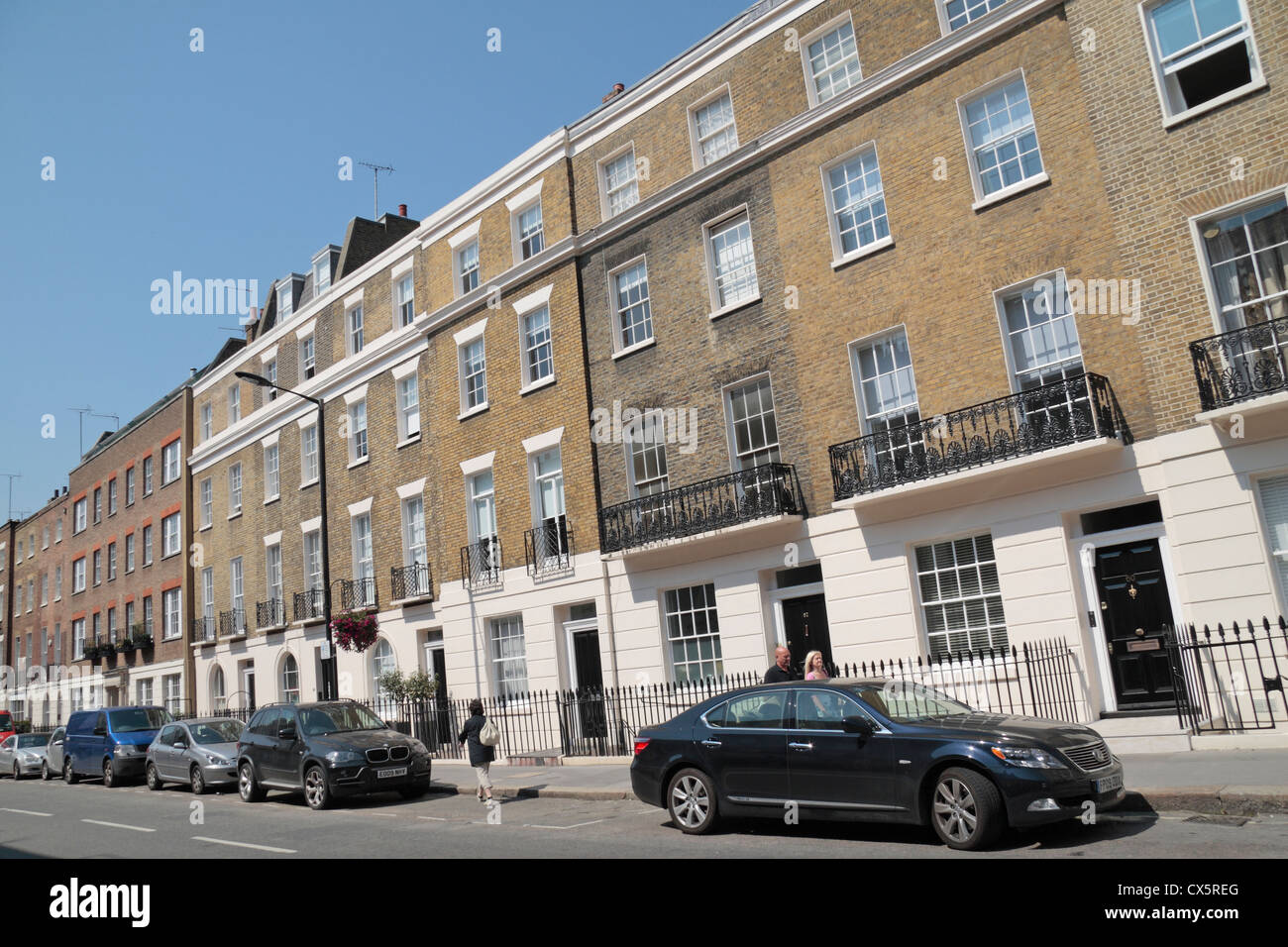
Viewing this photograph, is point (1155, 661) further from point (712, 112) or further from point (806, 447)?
point (712, 112)

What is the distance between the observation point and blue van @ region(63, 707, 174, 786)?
2259 centimetres

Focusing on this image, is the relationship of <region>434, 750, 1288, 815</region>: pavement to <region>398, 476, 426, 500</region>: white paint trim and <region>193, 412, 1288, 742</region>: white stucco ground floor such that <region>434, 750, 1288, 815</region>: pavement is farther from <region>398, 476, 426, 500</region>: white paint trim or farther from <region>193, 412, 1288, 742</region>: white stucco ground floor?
<region>398, 476, 426, 500</region>: white paint trim

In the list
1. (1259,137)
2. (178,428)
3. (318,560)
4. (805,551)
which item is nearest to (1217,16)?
A: (1259,137)

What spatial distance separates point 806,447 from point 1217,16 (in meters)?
8.50

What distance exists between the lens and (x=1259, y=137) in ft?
40.6

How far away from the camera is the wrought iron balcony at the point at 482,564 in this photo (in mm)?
22219

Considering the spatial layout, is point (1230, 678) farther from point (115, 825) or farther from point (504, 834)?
point (115, 825)

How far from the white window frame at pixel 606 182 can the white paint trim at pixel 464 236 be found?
4.09 meters

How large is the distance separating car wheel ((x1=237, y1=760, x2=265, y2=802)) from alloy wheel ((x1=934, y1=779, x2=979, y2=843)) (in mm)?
12797
